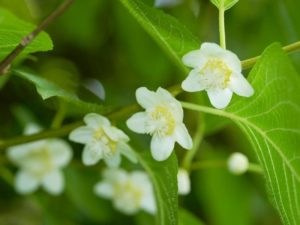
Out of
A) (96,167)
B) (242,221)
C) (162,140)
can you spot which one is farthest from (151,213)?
(162,140)

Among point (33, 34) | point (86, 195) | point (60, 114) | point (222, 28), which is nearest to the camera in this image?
point (33, 34)

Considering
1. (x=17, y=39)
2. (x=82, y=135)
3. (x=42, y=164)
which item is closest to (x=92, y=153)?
(x=82, y=135)

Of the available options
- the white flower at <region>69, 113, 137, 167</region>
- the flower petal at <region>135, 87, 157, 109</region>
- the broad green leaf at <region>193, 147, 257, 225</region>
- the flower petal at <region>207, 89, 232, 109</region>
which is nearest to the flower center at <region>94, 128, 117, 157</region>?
the white flower at <region>69, 113, 137, 167</region>

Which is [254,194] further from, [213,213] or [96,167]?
[96,167]

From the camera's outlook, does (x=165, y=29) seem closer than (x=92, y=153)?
Yes

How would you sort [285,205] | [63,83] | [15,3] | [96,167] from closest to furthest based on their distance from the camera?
1. [285,205]
2. [96,167]
3. [15,3]
4. [63,83]

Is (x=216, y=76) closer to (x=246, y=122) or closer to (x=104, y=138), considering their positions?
(x=246, y=122)

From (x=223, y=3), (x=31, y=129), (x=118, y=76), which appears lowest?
(x=223, y=3)

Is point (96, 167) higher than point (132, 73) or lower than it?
lower
